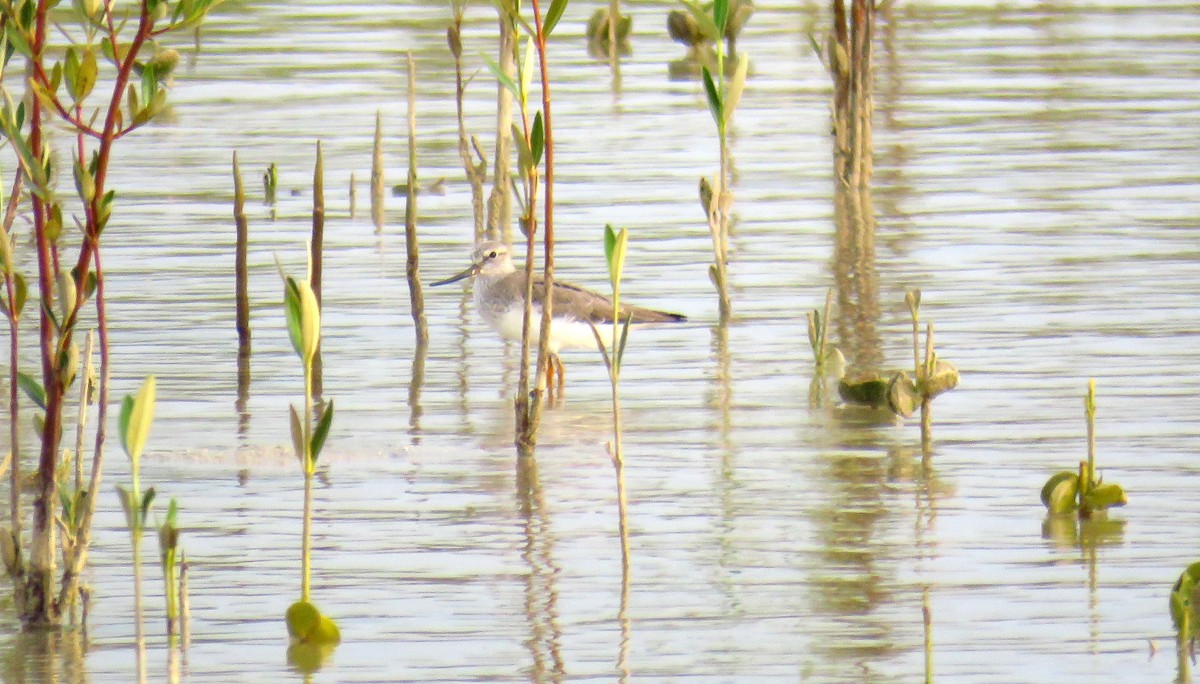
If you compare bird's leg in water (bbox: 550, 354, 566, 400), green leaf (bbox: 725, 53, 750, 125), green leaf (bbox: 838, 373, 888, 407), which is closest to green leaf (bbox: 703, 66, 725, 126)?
green leaf (bbox: 725, 53, 750, 125)

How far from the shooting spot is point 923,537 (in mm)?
6621

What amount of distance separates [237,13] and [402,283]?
41.3 feet

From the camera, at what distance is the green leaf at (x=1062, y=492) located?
6695 mm

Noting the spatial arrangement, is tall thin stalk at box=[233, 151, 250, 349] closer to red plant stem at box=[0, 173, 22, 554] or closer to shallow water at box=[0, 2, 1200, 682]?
shallow water at box=[0, 2, 1200, 682]

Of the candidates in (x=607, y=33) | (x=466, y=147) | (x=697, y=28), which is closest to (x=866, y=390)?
(x=466, y=147)

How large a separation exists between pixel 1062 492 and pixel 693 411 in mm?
2169

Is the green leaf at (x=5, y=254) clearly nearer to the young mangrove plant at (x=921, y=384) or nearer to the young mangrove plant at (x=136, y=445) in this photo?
the young mangrove plant at (x=136, y=445)

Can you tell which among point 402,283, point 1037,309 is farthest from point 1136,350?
point 402,283

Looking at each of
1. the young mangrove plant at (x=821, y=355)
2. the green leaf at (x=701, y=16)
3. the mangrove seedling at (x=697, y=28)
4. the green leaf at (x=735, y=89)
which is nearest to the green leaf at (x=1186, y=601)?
the green leaf at (x=701, y=16)

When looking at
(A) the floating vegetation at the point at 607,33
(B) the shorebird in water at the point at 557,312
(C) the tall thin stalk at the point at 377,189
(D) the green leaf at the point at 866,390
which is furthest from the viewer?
(A) the floating vegetation at the point at 607,33

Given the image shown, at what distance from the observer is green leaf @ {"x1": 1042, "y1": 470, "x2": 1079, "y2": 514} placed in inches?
264

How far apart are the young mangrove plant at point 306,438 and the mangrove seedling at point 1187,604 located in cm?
214

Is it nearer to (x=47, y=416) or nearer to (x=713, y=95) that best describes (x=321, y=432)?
(x=47, y=416)

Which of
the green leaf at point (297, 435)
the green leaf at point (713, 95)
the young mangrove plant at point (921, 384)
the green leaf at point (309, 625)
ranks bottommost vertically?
the green leaf at point (309, 625)
